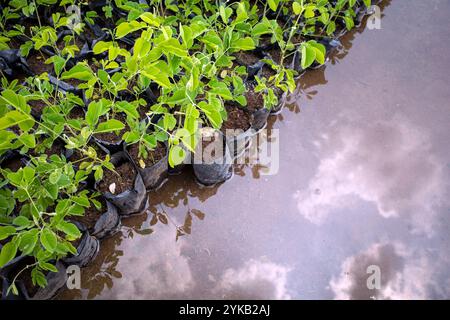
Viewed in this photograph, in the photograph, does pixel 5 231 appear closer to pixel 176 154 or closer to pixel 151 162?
pixel 176 154

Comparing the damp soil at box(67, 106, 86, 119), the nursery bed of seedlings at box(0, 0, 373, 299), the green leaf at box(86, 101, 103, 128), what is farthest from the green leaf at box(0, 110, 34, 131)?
the damp soil at box(67, 106, 86, 119)

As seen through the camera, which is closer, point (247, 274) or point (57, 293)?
point (57, 293)

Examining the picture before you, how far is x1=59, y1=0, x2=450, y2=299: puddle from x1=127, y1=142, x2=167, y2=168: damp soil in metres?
0.19

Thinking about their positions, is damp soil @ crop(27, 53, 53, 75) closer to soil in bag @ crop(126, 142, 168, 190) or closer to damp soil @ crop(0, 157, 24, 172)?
damp soil @ crop(0, 157, 24, 172)

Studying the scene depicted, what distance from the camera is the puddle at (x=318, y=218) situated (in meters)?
1.56

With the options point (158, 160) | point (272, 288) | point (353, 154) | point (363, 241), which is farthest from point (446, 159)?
point (158, 160)

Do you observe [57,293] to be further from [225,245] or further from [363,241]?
[363,241]

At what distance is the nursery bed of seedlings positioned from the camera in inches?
42.9

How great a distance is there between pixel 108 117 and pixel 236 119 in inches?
22.3

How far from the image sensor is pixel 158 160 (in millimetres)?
1587

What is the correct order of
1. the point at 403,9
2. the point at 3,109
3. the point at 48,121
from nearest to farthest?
the point at 3,109, the point at 48,121, the point at 403,9

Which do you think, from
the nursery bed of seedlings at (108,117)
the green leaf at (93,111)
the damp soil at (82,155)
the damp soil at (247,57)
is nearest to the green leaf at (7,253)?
the nursery bed of seedlings at (108,117)

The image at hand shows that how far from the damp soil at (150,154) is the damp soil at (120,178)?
1.7 inches
